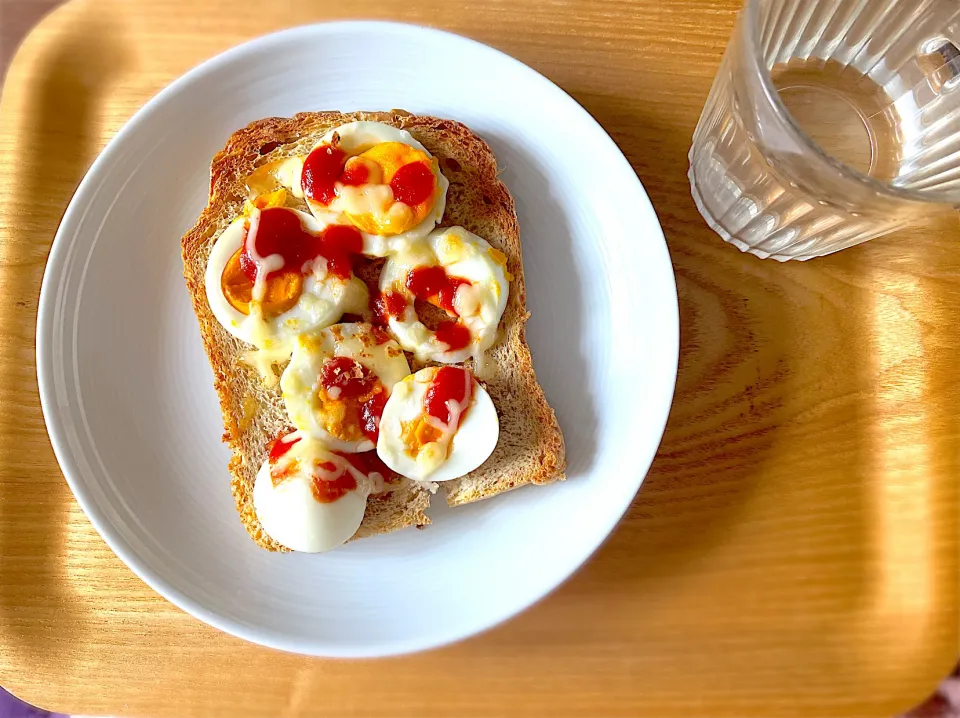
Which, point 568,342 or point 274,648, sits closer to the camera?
point 274,648

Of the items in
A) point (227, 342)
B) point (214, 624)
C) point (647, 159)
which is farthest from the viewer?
point (647, 159)

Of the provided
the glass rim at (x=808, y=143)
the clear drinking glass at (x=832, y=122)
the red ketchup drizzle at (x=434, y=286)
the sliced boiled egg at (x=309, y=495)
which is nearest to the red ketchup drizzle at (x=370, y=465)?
the sliced boiled egg at (x=309, y=495)

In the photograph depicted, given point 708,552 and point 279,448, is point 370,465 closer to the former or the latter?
point 279,448

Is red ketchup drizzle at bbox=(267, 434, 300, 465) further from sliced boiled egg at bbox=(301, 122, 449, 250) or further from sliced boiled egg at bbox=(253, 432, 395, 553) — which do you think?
sliced boiled egg at bbox=(301, 122, 449, 250)

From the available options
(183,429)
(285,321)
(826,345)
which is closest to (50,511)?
(183,429)

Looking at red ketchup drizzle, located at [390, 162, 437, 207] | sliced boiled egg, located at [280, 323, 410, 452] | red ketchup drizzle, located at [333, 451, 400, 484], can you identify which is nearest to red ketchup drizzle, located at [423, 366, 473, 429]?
sliced boiled egg, located at [280, 323, 410, 452]

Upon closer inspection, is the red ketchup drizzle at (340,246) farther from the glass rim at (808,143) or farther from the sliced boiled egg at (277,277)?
the glass rim at (808,143)

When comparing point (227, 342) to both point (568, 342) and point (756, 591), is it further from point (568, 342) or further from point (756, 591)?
point (756, 591)
